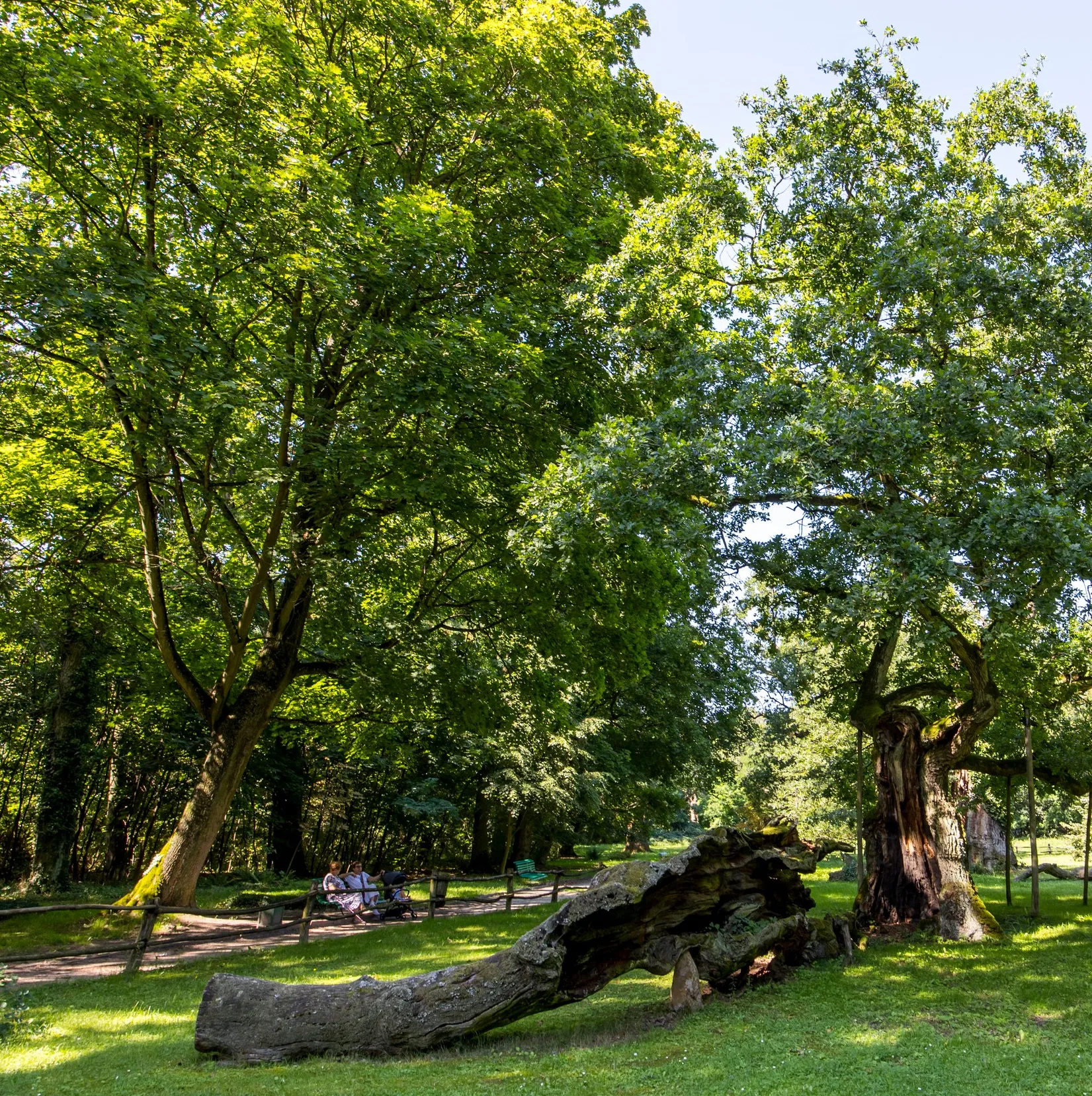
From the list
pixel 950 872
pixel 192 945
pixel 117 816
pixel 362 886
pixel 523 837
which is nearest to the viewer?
pixel 950 872

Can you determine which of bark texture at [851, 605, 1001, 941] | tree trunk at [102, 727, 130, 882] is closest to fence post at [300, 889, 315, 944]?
bark texture at [851, 605, 1001, 941]

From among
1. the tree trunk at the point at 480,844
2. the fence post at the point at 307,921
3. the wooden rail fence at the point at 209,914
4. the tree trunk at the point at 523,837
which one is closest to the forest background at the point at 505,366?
the wooden rail fence at the point at 209,914

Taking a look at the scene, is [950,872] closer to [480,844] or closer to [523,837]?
[523,837]

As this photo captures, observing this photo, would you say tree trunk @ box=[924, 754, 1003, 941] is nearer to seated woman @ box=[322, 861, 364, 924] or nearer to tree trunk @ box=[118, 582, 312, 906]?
seated woman @ box=[322, 861, 364, 924]

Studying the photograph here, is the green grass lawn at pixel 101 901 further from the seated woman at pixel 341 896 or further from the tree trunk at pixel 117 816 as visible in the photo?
the tree trunk at pixel 117 816

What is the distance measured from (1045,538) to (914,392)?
2151mm

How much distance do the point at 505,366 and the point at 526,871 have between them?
18550mm

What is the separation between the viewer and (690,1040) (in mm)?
7172

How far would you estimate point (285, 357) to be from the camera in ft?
34.3

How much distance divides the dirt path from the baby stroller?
22cm

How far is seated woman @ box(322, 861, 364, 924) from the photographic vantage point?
634 inches

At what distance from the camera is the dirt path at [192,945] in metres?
10.9

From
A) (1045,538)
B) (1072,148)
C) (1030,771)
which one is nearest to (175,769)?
(1030,771)

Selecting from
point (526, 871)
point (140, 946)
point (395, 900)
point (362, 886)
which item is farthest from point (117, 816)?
point (140, 946)
